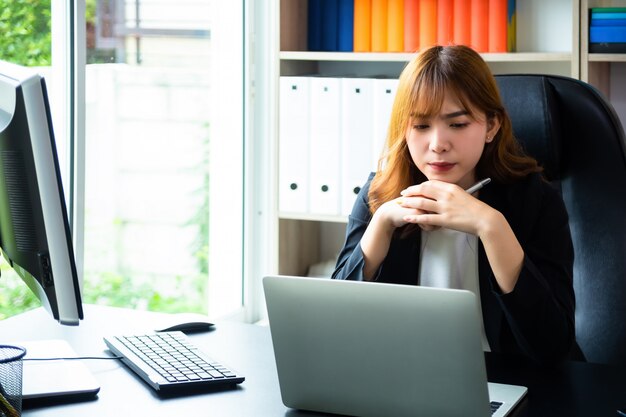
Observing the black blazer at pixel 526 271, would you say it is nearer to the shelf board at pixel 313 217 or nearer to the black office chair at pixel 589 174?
the black office chair at pixel 589 174

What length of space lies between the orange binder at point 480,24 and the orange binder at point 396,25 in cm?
21

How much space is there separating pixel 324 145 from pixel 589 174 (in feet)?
3.85

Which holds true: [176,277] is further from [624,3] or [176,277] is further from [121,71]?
[624,3]

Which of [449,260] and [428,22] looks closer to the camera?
[449,260]

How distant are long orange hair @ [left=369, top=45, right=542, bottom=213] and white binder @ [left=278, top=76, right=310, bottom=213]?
1.08 metres

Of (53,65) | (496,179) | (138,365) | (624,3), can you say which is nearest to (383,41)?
(624,3)

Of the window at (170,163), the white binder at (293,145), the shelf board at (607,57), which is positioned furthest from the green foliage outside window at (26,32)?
the shelf board at (607,57)

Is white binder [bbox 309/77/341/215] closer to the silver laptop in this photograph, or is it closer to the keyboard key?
the keyboard key

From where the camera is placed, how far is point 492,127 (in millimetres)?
1522

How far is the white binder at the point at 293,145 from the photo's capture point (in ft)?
8.71

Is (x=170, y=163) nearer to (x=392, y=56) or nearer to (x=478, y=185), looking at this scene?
(x=392, y=56)

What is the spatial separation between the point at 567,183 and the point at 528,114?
0.49 feet

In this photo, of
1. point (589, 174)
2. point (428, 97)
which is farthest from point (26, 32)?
point (589, 174)

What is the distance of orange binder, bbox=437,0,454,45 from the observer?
8.32 ft
